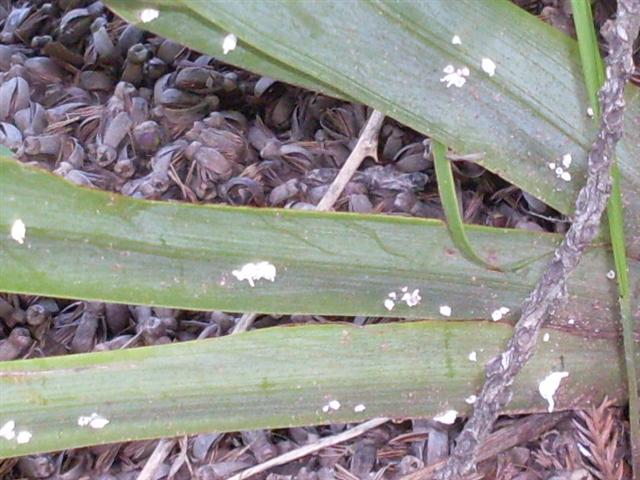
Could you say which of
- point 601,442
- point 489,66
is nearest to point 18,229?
point 489,66

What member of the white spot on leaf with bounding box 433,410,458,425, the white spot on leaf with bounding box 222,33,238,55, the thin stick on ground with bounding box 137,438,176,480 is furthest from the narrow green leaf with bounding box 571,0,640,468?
the thin stick on ground with bounding box 137,438,176,480

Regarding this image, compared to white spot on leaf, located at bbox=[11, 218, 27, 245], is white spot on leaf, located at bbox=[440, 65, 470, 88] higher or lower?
higher

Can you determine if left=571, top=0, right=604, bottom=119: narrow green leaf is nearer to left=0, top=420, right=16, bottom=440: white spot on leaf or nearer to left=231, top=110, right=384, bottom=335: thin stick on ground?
left=231, top=110, right=384, bottom=335: thin stick on ground

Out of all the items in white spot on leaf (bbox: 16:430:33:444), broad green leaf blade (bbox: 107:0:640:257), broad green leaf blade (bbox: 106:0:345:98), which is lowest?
white spot on leaf (bbox: 16:430:33:444)

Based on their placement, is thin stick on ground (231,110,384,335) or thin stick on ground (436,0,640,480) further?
thin stick on ground (231,110,384,335)

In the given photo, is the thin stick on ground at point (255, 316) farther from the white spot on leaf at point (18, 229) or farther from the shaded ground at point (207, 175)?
the white spot on leaf at point (18, 229)

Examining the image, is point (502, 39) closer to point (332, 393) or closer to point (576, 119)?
point (576, 119)
